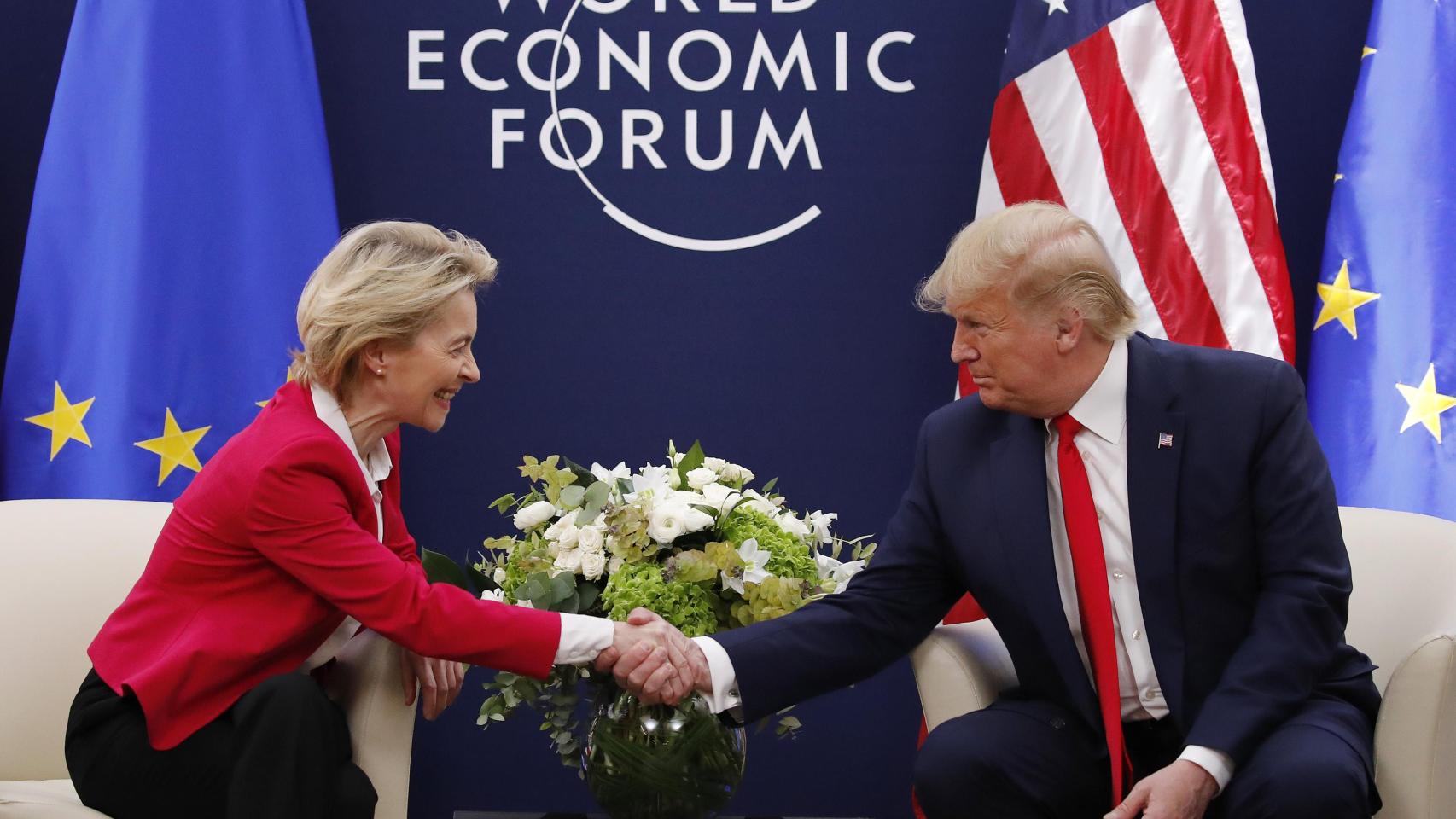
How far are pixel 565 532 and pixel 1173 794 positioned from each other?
98 centimetres

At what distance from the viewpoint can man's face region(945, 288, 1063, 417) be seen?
7.78 ft

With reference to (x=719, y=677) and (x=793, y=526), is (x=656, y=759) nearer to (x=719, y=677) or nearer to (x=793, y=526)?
(x=719, y=677)

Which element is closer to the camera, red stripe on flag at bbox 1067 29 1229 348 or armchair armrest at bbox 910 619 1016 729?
armchair armrest at bbox 910 619 1016 729

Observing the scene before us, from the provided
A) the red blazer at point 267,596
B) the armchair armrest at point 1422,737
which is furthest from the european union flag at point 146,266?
the armchair armrest at point 1422,737

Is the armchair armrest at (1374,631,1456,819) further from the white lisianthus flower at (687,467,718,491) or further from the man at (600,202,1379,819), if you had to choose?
the white lisianthus flower at (687,467,718,491)

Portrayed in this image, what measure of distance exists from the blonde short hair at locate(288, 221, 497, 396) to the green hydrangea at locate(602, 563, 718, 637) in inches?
19.8

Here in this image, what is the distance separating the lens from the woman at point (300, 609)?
213 centimetres

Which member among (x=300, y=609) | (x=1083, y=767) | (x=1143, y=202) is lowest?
(x=1083, y=767)

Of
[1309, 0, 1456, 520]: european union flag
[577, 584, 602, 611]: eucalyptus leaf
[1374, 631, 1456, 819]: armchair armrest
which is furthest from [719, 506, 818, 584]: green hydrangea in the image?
[1309, 0, 1456, 520]: european union flag

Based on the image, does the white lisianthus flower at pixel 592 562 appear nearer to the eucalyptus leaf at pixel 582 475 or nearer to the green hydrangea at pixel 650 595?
the green hydrangea at pixel 650 595

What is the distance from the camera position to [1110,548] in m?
2.38

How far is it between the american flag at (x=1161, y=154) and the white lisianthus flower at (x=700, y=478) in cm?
113

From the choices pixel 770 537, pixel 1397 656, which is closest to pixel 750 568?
pixel 770 537

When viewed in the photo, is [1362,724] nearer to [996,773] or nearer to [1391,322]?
[996,773]
